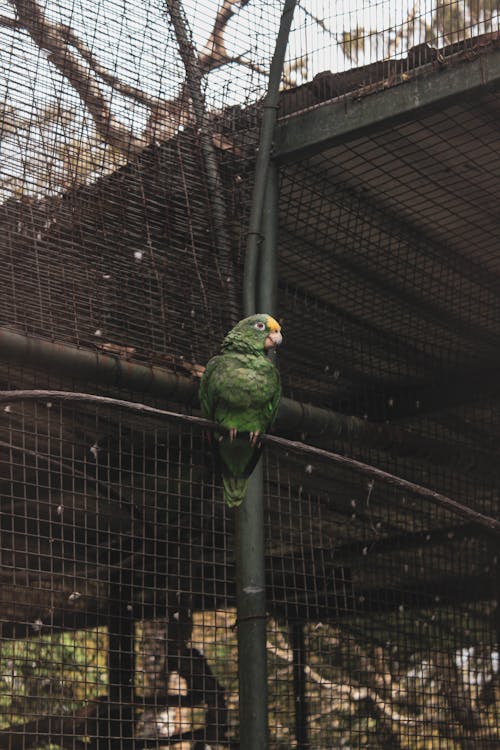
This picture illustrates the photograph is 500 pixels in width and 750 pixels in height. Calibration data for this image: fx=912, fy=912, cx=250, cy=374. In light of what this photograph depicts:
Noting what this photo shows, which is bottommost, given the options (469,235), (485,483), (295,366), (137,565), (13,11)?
(137,565)

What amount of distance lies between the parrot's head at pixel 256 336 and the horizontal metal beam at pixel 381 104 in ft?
2.75

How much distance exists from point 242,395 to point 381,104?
1.25 metres

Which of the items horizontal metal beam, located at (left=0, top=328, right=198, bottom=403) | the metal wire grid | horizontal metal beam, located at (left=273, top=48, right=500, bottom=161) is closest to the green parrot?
horizontal metal beam, located at (left=0, top=328, right=198, bottom=403)

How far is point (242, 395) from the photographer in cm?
Answer: 307

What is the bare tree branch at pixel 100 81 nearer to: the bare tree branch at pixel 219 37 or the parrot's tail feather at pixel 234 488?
the bare tree branch at pixel 219 37

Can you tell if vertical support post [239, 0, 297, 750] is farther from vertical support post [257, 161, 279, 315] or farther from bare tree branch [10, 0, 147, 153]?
bare tree branch [10, 0, 147, 153]

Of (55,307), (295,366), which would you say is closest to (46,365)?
(55,307)

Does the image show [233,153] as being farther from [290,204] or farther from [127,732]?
[127,732]

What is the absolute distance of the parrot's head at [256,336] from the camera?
123 inches

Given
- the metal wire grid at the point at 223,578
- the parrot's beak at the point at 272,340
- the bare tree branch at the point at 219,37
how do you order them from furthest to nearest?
the metal wire grid at the point at 223,578 < the bare tree branch at the point at 219,37 < the parrot's beak at the point at 272,340

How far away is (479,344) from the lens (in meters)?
4.72

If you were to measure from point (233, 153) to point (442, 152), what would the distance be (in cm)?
85

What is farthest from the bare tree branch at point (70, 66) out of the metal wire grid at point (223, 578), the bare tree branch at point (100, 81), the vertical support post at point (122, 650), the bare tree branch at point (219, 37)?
the vertical support post at point (122, 650)

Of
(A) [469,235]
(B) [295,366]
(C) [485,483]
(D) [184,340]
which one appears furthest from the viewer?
(C) [485,483]
